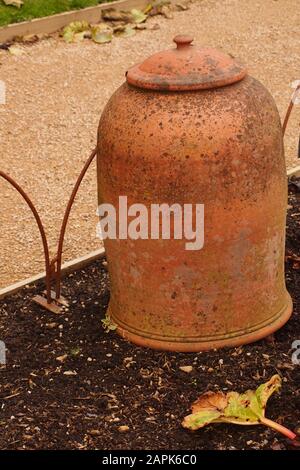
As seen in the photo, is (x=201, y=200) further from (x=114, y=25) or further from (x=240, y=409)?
(x=114, y=25)

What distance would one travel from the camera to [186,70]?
11.9 feet

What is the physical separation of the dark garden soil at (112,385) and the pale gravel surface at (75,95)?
1130mm

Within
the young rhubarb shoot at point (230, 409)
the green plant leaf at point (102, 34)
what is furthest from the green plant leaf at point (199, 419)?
the green plant leaf at point (102, 34)

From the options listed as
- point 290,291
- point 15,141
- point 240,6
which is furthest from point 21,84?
point 290,291

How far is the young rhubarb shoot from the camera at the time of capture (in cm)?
339

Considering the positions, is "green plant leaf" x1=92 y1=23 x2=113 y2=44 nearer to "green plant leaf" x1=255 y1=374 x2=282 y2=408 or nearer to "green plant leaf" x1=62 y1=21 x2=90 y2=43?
"green plant leaf" x1=62 y1=21 x2=90 y2=43

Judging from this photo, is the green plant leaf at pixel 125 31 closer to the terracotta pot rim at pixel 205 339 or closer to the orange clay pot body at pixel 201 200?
the orange clay pot body at pixel 201 200

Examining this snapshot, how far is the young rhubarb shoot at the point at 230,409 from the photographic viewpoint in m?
3.39

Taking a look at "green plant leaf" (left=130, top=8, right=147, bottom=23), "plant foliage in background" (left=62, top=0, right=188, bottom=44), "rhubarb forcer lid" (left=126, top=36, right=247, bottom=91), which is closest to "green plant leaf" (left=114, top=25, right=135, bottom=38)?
"plant foliage in background" (left=62, top=0, right=188, bottom=44)

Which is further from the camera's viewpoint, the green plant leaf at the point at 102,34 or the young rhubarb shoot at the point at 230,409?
the green plant leaf at the point at 102,34

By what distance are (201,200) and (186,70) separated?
0.54m

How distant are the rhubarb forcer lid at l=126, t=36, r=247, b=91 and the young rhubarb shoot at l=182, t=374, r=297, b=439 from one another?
4.10ft

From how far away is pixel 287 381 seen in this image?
12.2 feet

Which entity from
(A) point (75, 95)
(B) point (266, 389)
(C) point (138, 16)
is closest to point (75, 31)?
(C) point (138, 16)
